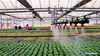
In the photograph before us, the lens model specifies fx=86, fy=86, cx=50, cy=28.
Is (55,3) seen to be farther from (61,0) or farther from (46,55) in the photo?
(46,55)

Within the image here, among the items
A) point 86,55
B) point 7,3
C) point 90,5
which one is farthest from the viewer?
point 90,5

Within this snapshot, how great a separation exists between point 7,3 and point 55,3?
14.8 feet

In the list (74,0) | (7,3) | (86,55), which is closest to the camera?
(86,55)

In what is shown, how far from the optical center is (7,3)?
26.4ft

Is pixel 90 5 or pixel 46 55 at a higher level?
pixel 90 5

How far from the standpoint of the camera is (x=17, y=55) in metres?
3.19

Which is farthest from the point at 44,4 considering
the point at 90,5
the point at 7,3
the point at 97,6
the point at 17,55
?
the point at 17,55

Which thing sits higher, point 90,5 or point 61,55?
point 90,5

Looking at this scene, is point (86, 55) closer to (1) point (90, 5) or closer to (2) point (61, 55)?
(2) point (61, 55)

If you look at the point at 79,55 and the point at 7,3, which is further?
the point at 7,3

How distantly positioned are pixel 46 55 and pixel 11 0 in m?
6.59

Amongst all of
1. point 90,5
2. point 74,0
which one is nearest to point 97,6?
point 90,5

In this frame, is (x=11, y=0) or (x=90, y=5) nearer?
(x=11, y=0)

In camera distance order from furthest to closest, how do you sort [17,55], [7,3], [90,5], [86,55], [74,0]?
1. [90,5]
2. [7,3]
3. [74,0]
4. [17,55]
5. [86,55]
